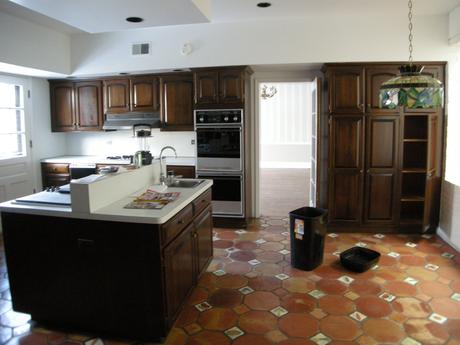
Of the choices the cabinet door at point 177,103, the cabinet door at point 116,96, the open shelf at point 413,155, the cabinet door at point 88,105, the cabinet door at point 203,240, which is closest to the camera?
the cabinet door at point 203,240

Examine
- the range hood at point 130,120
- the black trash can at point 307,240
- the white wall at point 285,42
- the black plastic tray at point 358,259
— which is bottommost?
the black plastic tray at point 358,259

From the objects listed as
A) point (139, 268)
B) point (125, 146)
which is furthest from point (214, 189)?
point (139, 268)

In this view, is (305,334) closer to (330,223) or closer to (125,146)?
(330,223)

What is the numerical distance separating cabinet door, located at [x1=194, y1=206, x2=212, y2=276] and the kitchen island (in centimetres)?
40

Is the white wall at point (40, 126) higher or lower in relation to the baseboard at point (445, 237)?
higher

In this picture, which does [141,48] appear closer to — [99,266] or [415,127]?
[99,266]

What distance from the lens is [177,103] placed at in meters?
5.18

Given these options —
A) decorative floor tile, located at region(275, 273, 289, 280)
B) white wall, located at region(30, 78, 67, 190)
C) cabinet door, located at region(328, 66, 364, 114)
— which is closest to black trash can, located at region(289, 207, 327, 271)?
decorative floor tile, located at region(275, 273, 289, 280)

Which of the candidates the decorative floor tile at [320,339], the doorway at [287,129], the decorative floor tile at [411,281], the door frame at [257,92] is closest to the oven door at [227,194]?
the door frame at [257,92]

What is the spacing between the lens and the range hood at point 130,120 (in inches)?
205

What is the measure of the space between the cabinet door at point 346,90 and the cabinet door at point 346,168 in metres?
0.11

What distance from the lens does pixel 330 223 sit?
4828mm

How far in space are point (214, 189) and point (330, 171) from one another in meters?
1.55

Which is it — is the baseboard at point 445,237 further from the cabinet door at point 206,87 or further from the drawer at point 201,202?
the cabinet door at point 206,87
